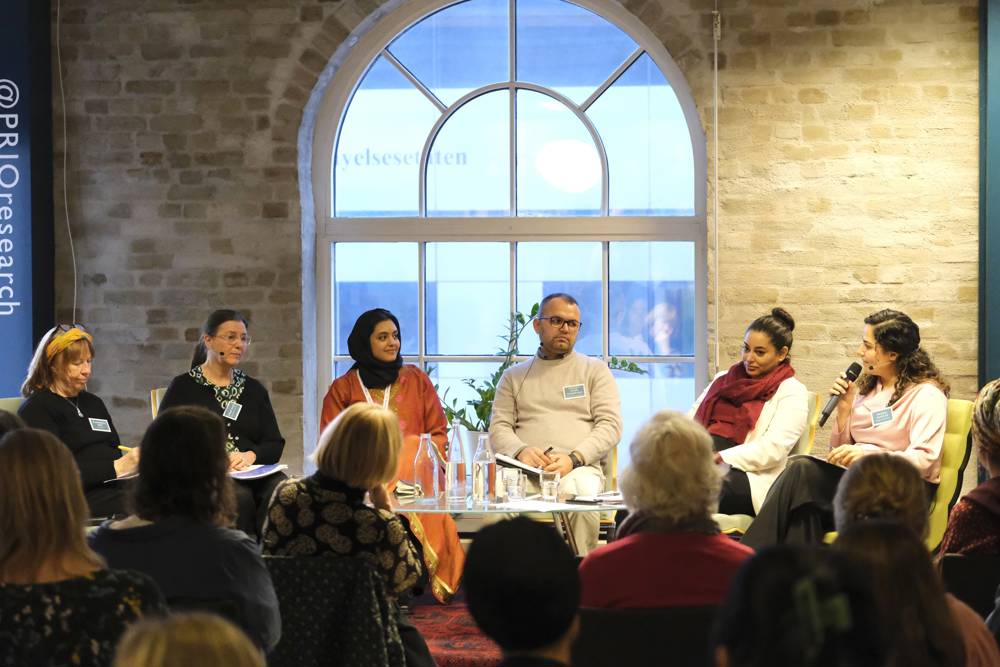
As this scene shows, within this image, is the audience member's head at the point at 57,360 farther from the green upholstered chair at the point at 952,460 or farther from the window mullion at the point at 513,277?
the green upholstered chair at the point at 952,460

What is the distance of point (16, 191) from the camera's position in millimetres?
6328

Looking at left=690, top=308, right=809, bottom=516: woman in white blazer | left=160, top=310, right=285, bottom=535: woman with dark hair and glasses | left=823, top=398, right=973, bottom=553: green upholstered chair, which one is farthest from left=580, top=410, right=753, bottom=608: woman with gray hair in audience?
left=160, top=310, right=285, bottom=535: woman with dark hair and glasses

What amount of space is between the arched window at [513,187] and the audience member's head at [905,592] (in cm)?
477

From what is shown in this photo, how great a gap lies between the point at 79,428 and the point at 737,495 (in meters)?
2.91

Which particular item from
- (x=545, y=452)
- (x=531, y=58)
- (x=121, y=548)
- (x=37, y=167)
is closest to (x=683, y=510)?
(x=121, y=548)

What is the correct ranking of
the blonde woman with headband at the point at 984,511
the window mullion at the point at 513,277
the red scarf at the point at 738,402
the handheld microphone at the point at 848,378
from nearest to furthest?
the blonde woman with headband at the point at 984,511, the handheld microphone at the point at 848,378, the red scarf at the point at 738,402, the window mullion at the point at 513,277

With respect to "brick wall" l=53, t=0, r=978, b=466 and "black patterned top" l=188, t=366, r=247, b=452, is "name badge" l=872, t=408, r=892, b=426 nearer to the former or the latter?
"brick wall" l=53, t=0, r=978, b=466

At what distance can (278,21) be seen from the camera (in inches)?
256

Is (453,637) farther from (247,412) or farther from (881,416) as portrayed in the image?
(881,416)

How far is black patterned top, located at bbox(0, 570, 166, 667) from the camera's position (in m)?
2.09

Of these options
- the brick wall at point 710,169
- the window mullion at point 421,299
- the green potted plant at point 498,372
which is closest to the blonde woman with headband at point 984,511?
the brick wall at point 710,169

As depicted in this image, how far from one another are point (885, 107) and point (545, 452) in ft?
8.65

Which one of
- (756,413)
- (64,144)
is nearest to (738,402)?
(756,413)

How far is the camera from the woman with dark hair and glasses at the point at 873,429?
490 cm
